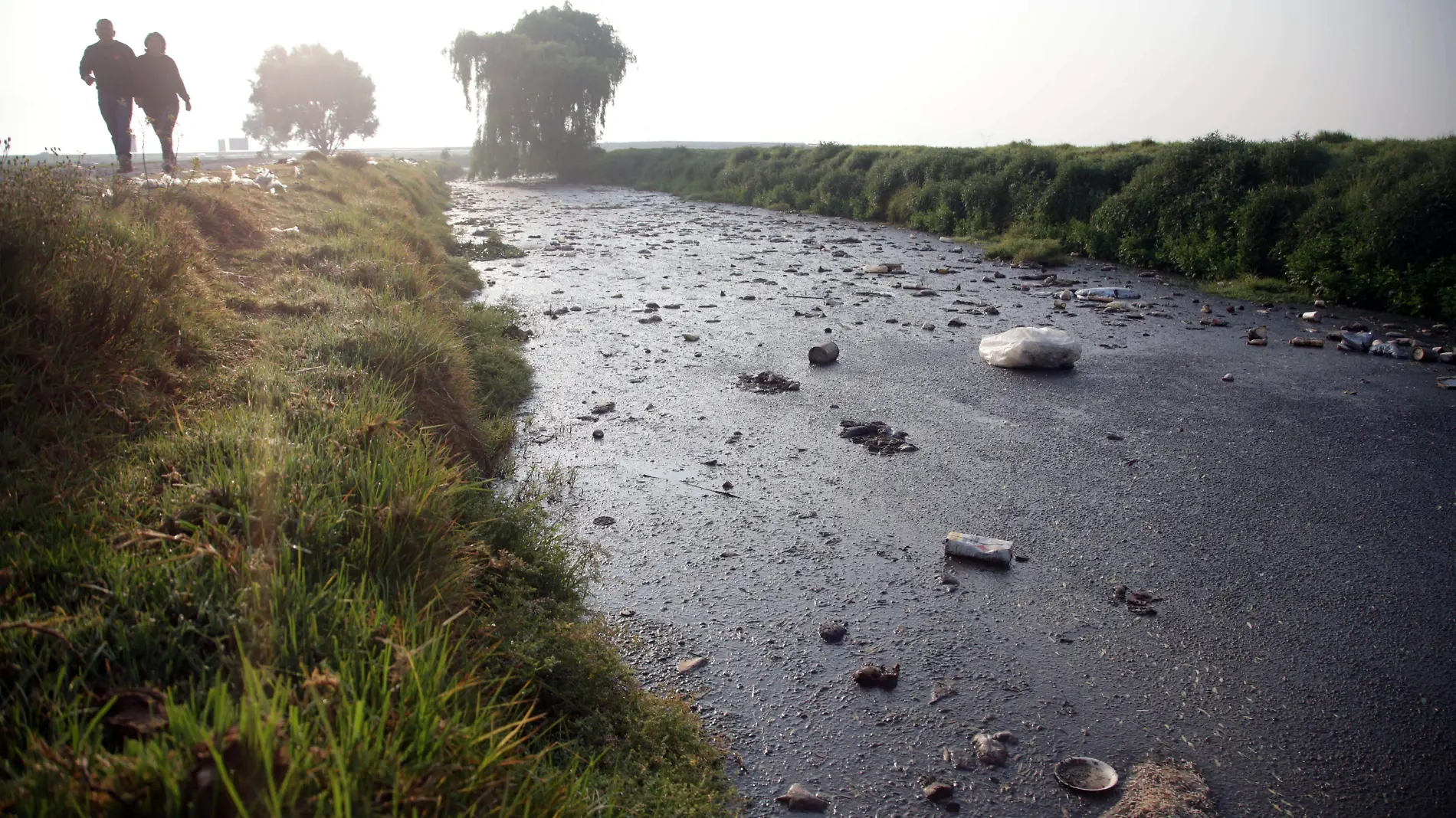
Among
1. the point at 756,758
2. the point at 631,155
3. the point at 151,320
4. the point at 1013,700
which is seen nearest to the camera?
the point at 756,758

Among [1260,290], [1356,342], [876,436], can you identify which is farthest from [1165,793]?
[1260,290]

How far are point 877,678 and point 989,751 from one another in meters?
0.50

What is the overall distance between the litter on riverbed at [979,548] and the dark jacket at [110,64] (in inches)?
436

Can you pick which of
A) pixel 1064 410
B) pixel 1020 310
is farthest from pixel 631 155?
pixel 1064 410

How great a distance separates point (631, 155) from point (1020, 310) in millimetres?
39044

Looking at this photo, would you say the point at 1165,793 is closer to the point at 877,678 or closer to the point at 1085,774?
the point at 1085,774

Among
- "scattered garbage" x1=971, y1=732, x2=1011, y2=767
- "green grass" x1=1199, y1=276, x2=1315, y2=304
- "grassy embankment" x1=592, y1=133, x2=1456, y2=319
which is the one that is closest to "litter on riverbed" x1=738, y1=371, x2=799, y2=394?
"scattered garbage" x1=971, y1=732, x2=1011, y2=767

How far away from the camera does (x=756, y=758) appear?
2.70 meters

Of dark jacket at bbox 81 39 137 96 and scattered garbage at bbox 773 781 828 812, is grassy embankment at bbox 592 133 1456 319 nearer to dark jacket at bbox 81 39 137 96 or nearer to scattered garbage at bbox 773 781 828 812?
scattered garbage at bbox 773 781 828 812

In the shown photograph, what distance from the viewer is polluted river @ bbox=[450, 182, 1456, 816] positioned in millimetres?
2717

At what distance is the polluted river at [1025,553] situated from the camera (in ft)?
8.91

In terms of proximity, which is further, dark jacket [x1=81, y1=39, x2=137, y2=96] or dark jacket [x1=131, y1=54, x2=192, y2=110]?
dark jacket [x1=131, y1=54, x2=192, y2=110]

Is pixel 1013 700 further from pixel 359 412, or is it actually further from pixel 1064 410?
pixel 1064 410

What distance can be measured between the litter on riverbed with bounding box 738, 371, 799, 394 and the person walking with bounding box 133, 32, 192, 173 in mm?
7861
